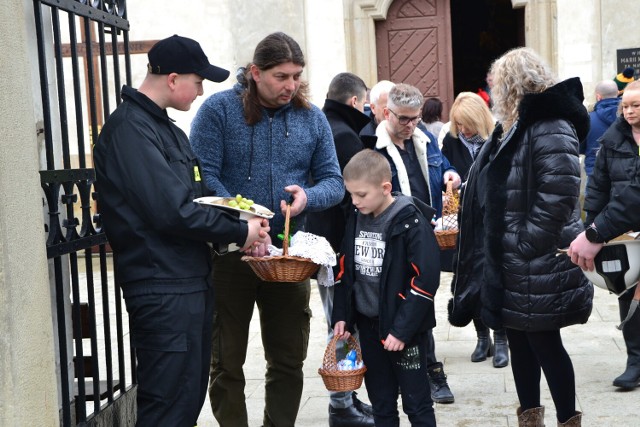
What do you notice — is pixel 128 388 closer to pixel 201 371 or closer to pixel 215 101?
pixel 201 371

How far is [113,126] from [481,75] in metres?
15.9

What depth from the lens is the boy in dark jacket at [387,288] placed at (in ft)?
14.0

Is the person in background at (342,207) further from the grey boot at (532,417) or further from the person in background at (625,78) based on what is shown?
the person in background at (625,78)

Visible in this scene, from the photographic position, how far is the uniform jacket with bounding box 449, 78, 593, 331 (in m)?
4.27

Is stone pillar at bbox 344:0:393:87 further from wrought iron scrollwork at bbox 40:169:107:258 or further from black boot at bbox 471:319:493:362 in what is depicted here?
wrought iron scrollwork at bbox 40:169:107:258

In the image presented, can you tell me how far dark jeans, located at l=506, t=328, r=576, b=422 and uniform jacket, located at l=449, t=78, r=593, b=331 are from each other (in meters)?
0.13

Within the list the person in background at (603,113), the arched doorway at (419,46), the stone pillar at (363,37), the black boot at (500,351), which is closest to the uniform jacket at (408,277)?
the black boot at (500,351)

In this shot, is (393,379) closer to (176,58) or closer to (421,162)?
(421,162)

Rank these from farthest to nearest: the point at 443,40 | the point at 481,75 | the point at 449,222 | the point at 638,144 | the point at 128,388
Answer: the point at 481,75 → the point at 443,40 → the point at 449,222 → the point at 638,144 → the point at 128,388

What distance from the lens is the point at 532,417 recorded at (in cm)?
464

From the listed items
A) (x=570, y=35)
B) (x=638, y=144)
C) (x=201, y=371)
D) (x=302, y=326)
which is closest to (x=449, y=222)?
(x=638, y=144)

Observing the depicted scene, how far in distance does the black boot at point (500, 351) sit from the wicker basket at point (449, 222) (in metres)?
0.86

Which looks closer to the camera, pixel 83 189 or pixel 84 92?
pixel 83 189

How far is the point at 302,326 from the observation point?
15.5 feet
